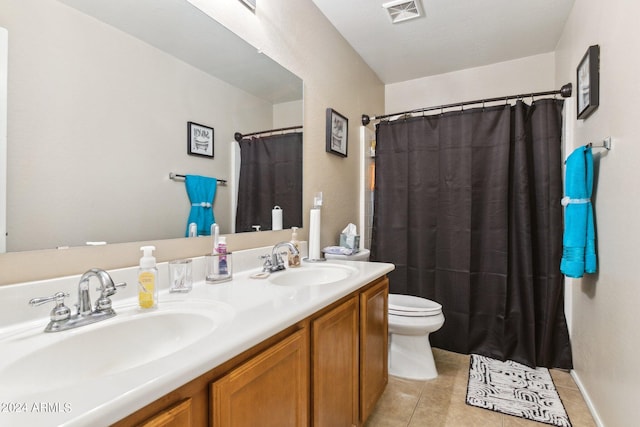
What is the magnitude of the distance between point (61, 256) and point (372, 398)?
1.38 meters

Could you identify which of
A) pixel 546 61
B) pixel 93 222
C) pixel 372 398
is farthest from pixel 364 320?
pixel 546 61

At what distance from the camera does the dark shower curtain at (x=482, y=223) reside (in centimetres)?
219

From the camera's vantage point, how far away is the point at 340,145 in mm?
2369

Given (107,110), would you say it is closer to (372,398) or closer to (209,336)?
(209,336)

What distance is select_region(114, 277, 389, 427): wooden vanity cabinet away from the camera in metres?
0.65

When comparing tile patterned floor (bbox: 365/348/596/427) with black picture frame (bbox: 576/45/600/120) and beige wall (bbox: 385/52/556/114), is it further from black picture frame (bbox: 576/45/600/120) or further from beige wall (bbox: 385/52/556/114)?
beige wall (bbox: 385/52/556/114)

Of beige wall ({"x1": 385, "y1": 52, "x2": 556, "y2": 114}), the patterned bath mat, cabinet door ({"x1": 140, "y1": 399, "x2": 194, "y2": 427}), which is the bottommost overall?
the patterned bath mat

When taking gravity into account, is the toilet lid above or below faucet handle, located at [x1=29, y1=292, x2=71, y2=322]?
below

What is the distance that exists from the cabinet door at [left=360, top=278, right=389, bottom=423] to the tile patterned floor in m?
0.19

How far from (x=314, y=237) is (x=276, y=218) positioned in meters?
0.26

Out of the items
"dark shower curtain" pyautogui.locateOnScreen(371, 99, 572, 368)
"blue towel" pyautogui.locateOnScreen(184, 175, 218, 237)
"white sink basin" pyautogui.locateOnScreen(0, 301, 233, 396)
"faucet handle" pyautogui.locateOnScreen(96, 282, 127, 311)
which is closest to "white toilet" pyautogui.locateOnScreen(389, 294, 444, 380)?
"dark shower curtain" pyautogui.locateOnScreen(371, 99, 572, 368)

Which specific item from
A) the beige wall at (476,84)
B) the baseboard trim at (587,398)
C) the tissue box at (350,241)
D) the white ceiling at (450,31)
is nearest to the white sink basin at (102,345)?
the tissue box at (350,241)

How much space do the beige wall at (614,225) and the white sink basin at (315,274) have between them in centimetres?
112

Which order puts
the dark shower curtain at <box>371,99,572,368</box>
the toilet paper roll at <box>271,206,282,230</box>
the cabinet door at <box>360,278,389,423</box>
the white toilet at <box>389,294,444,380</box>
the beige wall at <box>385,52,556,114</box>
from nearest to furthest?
the cabinet door at <box>360,278,389,423</box> → the toilet paper roll at <box>271,206,282,230</box> → the white toilet at <box>389,294,444,380</box> → the dark shower curtain at <box>371,99,572,368</box> → the beige wall at <box>385,52,556,114</box>
